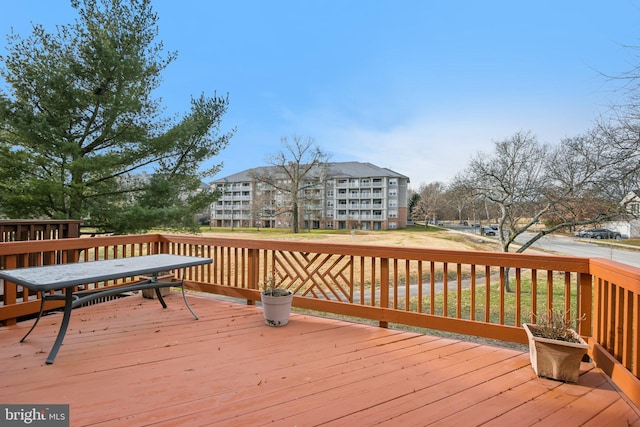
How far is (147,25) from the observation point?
8.21m

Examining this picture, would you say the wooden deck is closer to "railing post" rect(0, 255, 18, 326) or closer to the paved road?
"railing post" rect(0, 255, 18, 326)

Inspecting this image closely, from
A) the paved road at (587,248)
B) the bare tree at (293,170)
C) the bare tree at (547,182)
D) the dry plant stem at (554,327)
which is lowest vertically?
the paved road at (587,248)

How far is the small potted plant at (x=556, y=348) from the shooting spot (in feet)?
6.88

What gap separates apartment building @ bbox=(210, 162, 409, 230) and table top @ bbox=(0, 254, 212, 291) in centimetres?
3554

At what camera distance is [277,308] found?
323cm

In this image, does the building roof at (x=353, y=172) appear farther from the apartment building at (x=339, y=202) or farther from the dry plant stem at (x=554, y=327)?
the dry plant stem at (x=554, y=327)

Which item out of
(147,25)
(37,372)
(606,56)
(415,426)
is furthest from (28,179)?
(606,56)

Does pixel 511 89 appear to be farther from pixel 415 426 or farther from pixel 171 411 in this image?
pixel 171 411

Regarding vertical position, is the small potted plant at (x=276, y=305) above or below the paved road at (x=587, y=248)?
above

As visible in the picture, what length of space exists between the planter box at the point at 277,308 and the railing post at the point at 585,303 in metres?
2.56

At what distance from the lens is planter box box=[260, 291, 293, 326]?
323 cm

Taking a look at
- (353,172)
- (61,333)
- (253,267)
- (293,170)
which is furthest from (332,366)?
(353,172)

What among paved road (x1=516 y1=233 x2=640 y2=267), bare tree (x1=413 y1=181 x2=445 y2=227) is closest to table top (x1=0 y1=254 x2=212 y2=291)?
paved road (x1=516 y1=233 x2=640 y2=267)

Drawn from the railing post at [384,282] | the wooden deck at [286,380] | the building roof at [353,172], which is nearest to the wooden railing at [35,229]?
the wooden deck at [286,380]
